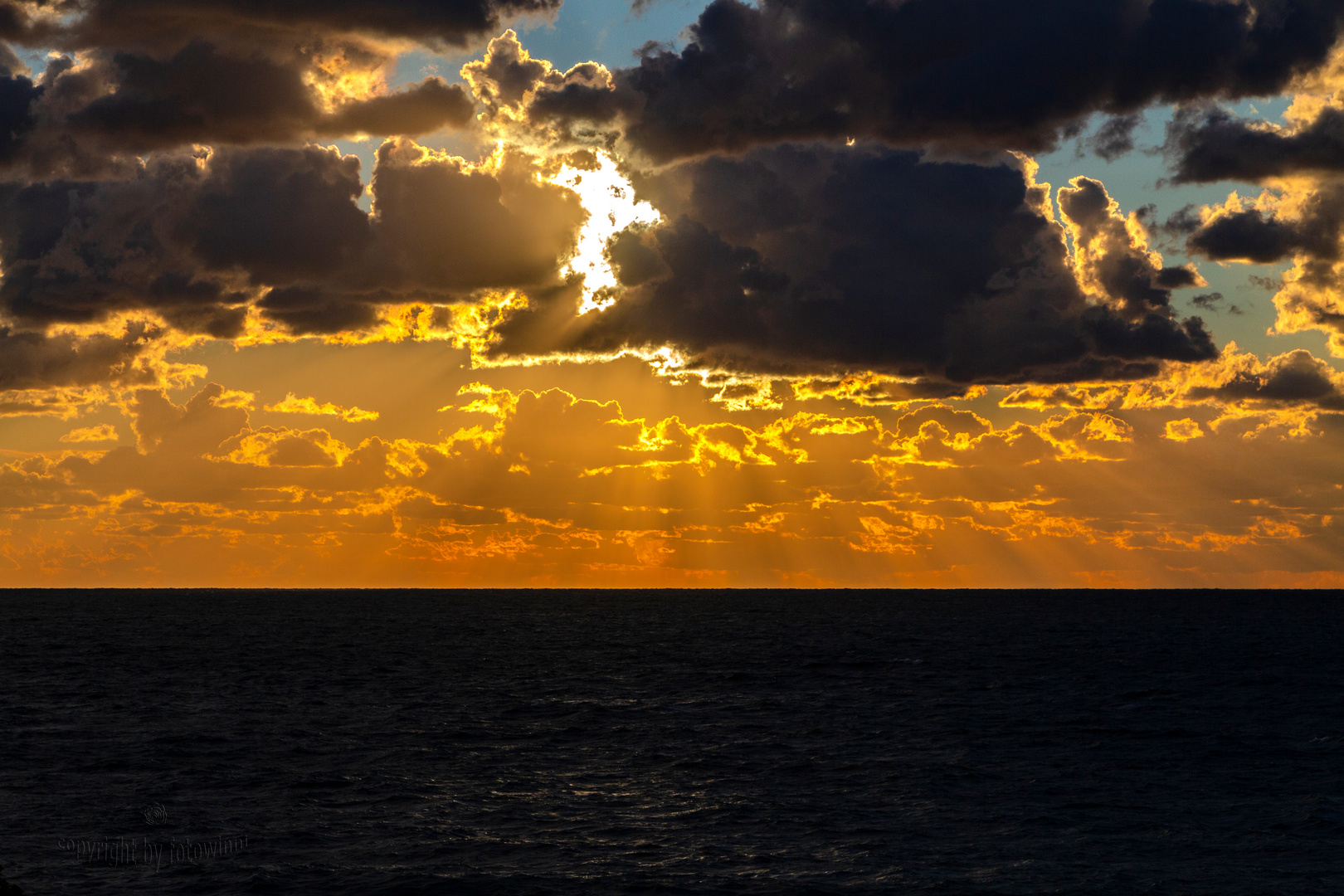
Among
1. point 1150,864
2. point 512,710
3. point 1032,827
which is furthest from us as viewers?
point 512,710

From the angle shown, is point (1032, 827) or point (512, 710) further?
point (512, 710)

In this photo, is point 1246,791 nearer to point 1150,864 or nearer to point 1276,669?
point 1150,864

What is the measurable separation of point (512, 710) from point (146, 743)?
21729mm

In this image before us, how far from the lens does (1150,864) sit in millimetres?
36781

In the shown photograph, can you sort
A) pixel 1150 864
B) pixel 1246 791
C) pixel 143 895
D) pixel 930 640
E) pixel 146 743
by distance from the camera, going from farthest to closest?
1. pixel 930 640
2. pixel 146 743
3. pixel 1246 791
4. pixel 1150 864
5. pixel 143 895

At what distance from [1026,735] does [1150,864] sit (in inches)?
1046

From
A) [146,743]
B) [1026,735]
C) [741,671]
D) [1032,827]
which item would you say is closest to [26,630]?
[741,671]

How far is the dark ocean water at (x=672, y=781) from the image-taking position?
117 ft

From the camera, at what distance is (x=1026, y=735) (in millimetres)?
62938

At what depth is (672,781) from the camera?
49688mm

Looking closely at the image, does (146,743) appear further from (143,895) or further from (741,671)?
(741,671)

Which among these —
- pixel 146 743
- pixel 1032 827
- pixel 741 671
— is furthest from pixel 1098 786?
pixel 741 671

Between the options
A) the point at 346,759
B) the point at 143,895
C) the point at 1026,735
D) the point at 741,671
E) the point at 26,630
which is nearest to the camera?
the point at 143,895

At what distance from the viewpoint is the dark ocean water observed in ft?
117
